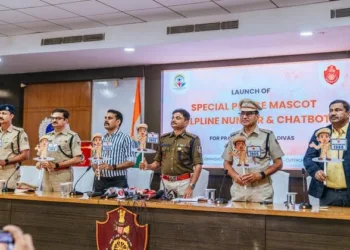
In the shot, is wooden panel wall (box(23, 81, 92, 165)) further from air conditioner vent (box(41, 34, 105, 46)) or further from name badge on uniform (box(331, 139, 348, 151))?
name badge on uniform (box(331, 139, 348, 151))

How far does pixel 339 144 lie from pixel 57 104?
5.02m

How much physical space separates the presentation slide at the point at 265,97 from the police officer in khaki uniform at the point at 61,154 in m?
2.02

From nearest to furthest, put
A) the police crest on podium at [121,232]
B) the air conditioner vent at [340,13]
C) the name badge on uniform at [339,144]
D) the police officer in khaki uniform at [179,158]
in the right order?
the name badge on uniform at [339,144] < the police crest on podium at [121,232] < the police officer in khaki uniform at [179,158] < the air conditioner vent at [340,13]

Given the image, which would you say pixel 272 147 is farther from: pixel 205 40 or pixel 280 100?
pixel 280 100

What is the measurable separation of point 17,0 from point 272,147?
2.77 metres

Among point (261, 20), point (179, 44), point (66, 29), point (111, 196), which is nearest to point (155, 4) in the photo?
point (179, 44)

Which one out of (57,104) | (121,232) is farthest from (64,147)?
(57,104)

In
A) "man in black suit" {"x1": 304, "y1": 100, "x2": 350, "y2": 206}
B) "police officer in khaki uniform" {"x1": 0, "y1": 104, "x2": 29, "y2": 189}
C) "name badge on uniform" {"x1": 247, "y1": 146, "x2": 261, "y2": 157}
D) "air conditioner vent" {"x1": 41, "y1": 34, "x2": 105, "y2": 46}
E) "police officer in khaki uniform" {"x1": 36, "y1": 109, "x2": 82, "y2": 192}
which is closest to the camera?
"man in black suit" {"x1": 304, "y1": 100, "x2": 350, "y2": 206}

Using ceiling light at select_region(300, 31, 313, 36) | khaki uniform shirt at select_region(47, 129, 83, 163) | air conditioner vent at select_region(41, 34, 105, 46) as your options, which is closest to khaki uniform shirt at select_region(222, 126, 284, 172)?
ceiling light at select_region(300, 31, 313, 36)

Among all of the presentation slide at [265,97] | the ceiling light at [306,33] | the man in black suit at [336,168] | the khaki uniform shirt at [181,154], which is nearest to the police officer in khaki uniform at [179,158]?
the khaki uniform shirt at [181,154]

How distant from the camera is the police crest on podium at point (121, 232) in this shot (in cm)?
341

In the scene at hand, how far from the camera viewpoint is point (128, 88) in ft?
22.5

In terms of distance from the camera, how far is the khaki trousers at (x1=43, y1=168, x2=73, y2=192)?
15.3 feet

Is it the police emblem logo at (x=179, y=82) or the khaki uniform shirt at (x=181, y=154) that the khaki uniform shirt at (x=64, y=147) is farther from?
the police emblem logo at (x=179, y=82)
